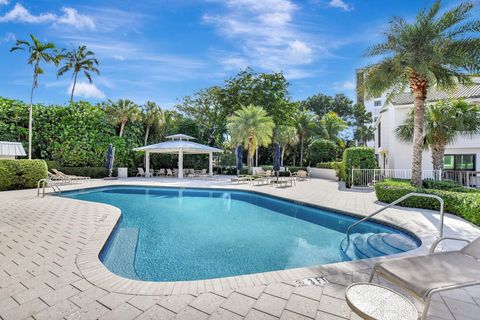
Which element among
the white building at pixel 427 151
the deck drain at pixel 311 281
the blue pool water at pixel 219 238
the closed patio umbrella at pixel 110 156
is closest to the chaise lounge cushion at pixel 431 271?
the deck drain at pixel 311 281

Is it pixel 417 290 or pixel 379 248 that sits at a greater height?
pixel 417 290

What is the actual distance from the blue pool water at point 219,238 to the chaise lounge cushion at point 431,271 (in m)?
2.39

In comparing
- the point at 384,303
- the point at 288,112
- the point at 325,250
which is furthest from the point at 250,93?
the point at 384,303

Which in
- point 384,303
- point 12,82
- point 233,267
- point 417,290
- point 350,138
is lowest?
point 233,267

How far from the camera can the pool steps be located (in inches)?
217

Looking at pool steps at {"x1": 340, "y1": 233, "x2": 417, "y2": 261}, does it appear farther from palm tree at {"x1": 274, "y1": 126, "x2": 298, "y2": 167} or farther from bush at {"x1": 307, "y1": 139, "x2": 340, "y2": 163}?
bush at {"x1": 307, "y1": 139, "x2": 340, "y2": 163}

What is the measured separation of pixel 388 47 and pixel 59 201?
14442 mm

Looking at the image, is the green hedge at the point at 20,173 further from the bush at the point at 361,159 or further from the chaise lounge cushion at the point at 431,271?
the bush at the point at 361,159

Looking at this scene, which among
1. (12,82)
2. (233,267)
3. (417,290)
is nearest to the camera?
(417,290)

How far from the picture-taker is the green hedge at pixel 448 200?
6.88 m

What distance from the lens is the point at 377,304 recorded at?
8.69 ft

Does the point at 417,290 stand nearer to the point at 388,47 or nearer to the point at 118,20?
the point at 388,47

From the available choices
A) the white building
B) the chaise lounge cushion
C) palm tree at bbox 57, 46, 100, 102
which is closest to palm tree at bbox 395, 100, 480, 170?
the white building

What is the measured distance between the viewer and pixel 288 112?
29.0m
